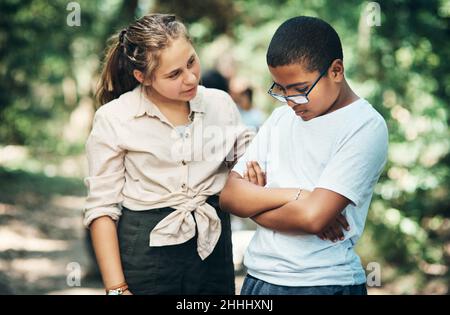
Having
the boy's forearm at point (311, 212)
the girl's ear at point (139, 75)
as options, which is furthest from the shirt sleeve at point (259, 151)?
the girl's ear at point (139, 75)

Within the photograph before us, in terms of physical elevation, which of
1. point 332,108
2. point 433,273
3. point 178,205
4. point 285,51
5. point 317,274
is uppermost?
point 285,51

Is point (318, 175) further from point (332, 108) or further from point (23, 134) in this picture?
point (23, 134)

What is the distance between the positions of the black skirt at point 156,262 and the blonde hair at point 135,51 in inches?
20.6

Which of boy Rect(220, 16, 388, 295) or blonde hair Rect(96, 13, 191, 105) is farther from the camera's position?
blonde hair Rect(96, 13, 191, 105)

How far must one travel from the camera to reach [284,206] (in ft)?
7.66

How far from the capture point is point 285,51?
2.31 metres

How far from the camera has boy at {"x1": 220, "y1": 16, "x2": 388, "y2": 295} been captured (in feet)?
7.45

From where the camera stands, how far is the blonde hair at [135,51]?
2.59 metres

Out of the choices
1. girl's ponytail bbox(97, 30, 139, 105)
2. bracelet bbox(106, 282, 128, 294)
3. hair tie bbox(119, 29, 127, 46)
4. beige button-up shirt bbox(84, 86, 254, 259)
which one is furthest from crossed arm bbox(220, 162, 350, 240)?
hair tie bbox(119, 29, 127, 46)

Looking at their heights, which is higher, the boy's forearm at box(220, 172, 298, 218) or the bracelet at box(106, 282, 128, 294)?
the boy's forearm at box(220, 172, 298, 218)

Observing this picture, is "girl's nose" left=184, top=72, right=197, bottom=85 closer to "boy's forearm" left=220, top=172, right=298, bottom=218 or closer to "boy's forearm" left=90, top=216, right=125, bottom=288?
"boy's forearm" left=220, top=172, right=298, bottom=218

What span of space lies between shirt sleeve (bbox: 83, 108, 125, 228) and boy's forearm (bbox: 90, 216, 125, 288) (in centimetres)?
3
